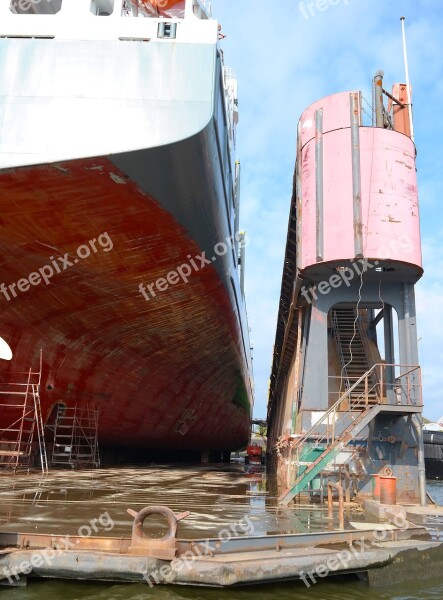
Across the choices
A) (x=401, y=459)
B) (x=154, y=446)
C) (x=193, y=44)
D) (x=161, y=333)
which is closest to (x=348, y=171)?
(x=193, y=44)

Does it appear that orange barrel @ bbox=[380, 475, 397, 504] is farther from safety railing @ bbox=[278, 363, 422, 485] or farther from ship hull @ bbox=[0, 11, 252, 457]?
ship hull @ bbox=[0, 11, 252, 457]

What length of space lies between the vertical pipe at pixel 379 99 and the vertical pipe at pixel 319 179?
41.8 inches

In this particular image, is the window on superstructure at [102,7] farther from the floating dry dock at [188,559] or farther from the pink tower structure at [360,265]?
the floating dry dock at [188,559]

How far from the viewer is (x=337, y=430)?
8.70 meters

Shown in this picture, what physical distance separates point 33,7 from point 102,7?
122 centimetres

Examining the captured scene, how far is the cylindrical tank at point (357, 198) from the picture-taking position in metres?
9.08

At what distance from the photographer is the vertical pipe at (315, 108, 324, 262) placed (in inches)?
372

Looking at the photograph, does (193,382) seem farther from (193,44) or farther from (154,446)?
(193,44)

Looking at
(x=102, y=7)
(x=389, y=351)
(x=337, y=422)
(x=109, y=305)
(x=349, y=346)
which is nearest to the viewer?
(x=337, y=422)

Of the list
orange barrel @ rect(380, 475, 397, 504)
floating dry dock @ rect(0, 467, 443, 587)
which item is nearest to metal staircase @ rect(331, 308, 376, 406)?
orange barrel @ rect(380, 475, 397, 504)

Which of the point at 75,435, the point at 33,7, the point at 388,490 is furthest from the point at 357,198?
the point at 75,435

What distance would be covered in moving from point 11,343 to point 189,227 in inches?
177

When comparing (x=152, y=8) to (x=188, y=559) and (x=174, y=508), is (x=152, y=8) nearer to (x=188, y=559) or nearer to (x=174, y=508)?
(x=174, y=508)

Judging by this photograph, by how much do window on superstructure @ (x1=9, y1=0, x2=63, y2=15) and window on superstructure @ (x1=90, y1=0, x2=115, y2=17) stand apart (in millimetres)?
1024
